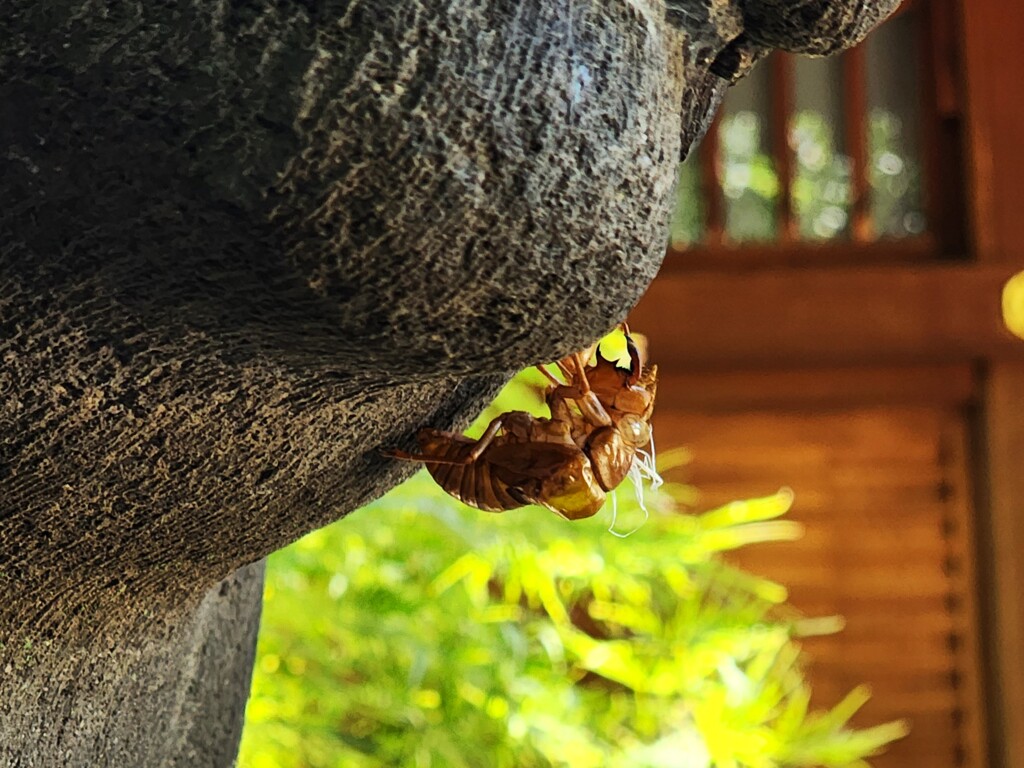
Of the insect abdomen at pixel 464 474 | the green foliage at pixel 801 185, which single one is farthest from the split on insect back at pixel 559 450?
the green foliage at pixel 801 185

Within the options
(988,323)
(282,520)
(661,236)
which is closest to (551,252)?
(661,236)

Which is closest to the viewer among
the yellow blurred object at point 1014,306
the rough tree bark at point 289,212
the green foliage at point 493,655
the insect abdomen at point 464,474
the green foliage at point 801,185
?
the rough tree bark at point 289,212

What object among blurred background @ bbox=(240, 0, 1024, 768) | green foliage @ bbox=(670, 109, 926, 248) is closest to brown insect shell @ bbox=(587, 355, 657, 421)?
blurred background @ bbox=(240, 0, 1024, 768)

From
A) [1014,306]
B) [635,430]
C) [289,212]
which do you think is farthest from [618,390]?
[1014,306]

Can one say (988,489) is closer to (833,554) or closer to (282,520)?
(833,554)

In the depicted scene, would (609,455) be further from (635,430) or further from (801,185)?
(801,185)

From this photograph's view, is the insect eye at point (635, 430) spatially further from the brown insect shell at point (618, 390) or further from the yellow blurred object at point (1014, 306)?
the yellow blurred object at point (1014, 306)

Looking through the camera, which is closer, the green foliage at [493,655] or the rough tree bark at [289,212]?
the rough tree bark at [289,212]
